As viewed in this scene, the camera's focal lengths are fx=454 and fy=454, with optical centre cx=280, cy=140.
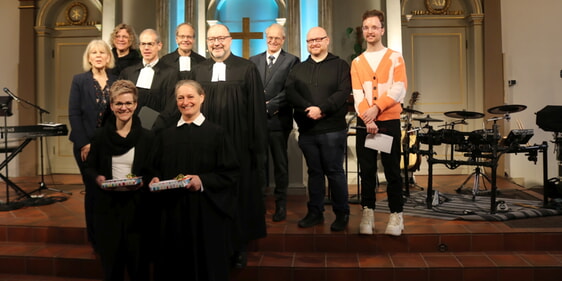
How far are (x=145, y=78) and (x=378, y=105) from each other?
71.1 inches

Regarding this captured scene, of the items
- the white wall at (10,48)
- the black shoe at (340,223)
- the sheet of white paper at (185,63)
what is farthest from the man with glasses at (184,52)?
the white wall at (10,48)

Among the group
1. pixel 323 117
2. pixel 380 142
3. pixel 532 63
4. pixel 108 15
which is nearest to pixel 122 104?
pixel 323 117

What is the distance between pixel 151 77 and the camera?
3.53 metres

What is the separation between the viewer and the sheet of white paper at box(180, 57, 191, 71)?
12.3ft

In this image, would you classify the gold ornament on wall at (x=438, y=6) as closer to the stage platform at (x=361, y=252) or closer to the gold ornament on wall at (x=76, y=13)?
the stage platform at (x=361, y=252)

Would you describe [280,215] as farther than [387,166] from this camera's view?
Yes

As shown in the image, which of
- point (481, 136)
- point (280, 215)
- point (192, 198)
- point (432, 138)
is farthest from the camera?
point (432, 138)

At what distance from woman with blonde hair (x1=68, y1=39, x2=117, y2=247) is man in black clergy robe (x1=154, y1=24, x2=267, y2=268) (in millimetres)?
628

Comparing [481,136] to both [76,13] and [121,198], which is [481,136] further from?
[76,13]

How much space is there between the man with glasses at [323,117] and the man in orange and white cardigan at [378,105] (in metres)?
0.17

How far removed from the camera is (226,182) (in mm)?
2604

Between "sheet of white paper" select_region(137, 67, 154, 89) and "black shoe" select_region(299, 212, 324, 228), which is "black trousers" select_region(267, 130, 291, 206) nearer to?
"black shoe" select_region(299, 212, 324, 228)

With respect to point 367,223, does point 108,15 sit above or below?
above

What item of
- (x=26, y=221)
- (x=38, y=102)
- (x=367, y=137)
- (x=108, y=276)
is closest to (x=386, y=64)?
(x=367, y=137)
